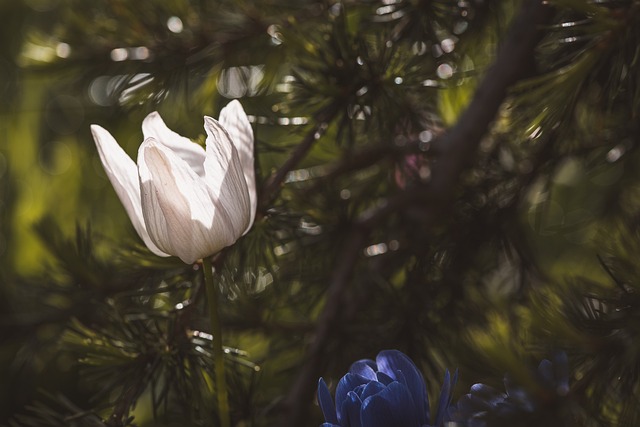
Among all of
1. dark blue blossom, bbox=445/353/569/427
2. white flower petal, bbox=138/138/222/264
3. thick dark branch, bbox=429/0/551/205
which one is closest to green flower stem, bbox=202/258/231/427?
white flower petal, bbox=138/138/222/264

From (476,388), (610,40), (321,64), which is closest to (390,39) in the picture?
(321,64)

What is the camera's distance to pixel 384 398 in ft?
1.16

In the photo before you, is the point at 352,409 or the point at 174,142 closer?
the point at 352,409

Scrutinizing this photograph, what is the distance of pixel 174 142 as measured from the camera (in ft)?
1.61

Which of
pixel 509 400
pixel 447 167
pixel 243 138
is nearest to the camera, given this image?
pixel 509 400

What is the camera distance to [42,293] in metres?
0.65

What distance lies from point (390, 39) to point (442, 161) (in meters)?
0.10

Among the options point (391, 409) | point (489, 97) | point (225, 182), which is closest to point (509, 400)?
point (391, 409)

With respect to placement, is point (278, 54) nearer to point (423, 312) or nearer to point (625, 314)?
point (423, 312)

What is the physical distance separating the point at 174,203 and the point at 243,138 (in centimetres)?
6

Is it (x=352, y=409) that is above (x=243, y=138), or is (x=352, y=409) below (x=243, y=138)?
below

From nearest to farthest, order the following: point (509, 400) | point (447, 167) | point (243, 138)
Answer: point (509, 400)
point (243, 138)
point (447, 167)

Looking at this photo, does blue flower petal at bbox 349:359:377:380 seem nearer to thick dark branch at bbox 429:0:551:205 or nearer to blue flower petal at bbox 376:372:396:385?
blue flower petal at bbox 376:372:396:385

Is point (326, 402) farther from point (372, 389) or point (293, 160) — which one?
point (293, 160)
